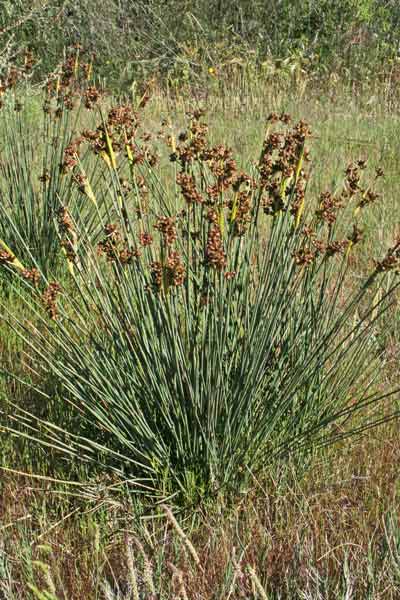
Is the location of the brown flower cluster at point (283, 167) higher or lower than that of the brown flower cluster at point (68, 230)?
higher

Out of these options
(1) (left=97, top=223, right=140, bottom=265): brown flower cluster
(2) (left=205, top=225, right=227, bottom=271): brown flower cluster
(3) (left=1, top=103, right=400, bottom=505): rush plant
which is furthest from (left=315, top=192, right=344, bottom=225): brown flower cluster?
(1) (left=97, top=223, right=140, bottom=265): brown flower cluster

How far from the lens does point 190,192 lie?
1.71 metres

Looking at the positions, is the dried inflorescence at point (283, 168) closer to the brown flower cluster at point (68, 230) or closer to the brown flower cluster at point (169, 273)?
the brown flower cluster at point (169, 273)

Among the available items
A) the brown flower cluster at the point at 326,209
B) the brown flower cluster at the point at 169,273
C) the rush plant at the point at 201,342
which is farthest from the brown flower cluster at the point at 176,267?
the brown flower cluster at the point at 326,209

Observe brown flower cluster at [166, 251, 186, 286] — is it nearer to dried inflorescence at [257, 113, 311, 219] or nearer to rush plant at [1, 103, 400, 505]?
rush plant at [1, 103, 400, 505]

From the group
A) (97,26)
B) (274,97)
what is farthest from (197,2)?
(274,97)

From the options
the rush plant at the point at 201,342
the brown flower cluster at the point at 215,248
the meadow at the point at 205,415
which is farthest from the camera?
the rush plant at the point at 201,342

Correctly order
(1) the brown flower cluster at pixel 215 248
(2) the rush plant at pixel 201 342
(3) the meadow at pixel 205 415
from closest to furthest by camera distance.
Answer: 1. (1) the brown flower cluster at pixel 215 248
2. (3) the meadow at pixel 205 415
3. (2) the rush plant at pixel 201 342

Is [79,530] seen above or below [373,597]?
below

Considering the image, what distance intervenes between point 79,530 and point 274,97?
497 cm

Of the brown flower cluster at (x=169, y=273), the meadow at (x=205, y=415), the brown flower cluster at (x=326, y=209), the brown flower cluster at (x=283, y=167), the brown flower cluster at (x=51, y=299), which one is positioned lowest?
the meadow at (x=205, y=415)

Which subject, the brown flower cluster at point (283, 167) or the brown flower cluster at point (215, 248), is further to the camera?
the brown flower cluster at point (283, 167)

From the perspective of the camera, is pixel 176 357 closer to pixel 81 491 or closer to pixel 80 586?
pixel 81 491

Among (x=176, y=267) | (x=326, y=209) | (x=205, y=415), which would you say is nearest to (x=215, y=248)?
(x=176, y=267)
